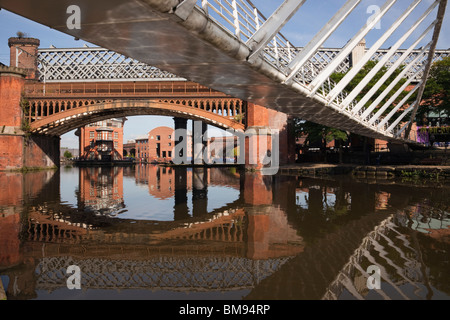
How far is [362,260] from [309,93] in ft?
22.9

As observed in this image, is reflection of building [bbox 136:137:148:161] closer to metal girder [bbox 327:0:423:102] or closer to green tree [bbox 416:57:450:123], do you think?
green tree [bbox 416:57:450:123]

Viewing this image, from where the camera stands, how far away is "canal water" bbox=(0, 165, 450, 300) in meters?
4.68

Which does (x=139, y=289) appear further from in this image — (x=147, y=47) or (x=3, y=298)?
(x=147, y=47)

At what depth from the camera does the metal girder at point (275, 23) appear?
6.87m

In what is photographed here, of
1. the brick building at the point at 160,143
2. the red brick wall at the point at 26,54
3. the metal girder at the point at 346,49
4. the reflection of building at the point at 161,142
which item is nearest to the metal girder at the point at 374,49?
the metal girder at the point at 346,49

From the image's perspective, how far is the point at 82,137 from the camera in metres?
73.9

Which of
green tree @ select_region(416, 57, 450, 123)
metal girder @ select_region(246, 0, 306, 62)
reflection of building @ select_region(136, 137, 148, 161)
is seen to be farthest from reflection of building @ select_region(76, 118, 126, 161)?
metal girder @ select_region(246, 0, 306, 62)

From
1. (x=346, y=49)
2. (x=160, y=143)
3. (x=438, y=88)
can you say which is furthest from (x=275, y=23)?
(x=160, y=143)

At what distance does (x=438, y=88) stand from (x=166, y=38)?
117ft

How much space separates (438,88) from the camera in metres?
31.9

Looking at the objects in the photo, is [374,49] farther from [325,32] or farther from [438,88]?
[438,88]

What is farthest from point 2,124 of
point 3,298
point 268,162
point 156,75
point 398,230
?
point 398,230

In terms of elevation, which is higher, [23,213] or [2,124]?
[2,124]

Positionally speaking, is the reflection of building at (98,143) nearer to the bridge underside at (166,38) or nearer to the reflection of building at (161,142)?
the reflection of building at (161,142)
